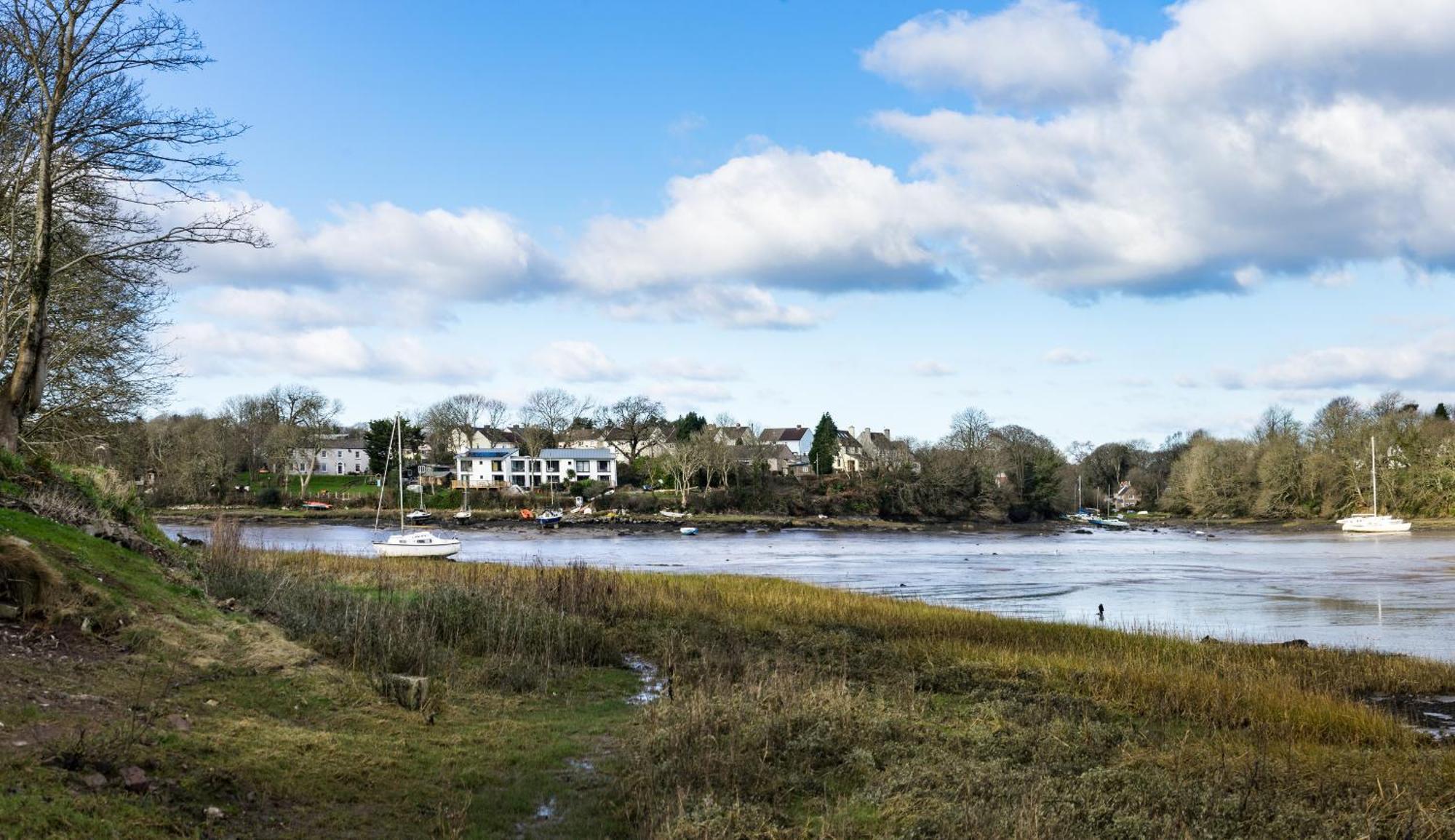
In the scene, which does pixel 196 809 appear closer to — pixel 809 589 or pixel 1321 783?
pixel 1321 783

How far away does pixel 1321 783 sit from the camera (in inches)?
434

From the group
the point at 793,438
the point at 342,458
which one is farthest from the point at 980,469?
the point at 342,458

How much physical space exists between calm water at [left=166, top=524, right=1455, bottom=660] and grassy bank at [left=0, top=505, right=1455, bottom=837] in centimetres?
1098

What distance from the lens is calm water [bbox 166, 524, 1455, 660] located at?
3291 cm

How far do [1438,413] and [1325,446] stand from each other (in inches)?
925

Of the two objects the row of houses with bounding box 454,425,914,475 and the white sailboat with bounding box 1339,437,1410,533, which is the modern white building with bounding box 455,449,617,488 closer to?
the row of houses with bounding box 454,425,914,475

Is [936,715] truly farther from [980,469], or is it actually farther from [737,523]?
[980,469]

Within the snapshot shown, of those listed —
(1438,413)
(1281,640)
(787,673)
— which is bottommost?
(1281,640)

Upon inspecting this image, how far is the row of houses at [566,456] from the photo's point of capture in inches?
5620

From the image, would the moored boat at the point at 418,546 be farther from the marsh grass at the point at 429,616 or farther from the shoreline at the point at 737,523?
the shoreline at the point at 737,523

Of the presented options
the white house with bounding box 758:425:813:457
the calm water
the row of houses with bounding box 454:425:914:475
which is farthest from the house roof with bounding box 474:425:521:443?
the calm water

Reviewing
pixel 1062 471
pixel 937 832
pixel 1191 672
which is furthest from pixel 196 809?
pixel 1062 471

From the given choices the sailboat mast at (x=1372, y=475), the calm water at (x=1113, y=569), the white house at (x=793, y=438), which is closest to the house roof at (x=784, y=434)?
the white house at (x=793, y=438)

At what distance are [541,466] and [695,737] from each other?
5454 inches
